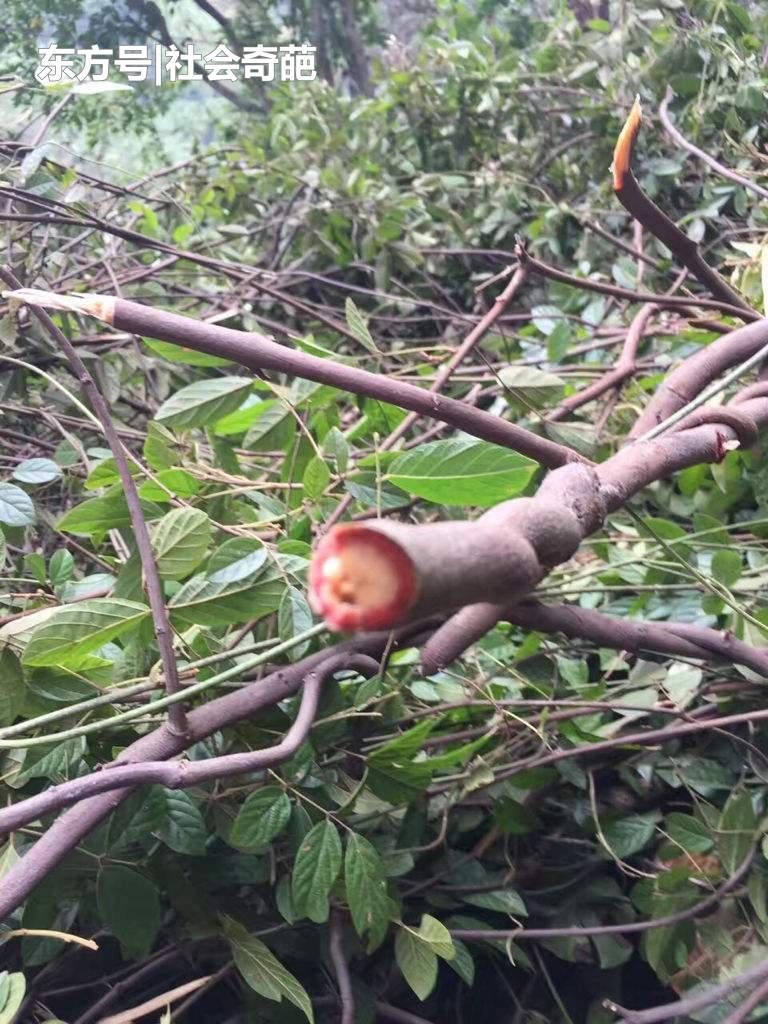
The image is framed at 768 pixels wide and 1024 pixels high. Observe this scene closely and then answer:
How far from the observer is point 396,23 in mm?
1646

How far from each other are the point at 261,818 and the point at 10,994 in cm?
12

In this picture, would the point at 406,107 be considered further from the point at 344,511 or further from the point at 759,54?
the point at 344,511

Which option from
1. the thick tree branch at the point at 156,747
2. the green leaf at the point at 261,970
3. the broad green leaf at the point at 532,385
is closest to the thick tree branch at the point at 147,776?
the thick tree branch at the point at 156,747

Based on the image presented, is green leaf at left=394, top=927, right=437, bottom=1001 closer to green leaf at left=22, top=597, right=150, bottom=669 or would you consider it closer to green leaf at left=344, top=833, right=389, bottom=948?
green leaf at left=344, top=833, right=389, bottom=948

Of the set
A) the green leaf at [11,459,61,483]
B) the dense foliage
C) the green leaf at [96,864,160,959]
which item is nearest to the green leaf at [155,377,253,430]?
the dense foliage

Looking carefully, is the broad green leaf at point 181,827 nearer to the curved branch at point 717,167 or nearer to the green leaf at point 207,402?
the green leaf at point 207,402

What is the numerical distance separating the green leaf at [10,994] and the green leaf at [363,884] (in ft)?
0.44

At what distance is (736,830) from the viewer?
45 centimetres

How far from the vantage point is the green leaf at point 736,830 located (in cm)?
45

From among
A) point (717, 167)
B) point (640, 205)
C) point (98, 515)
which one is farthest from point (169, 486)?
point (717, 167)

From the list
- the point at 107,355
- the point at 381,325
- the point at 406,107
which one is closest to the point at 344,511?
the point at 107,355

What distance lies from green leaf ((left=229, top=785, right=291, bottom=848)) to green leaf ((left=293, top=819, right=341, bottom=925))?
2 centimetres

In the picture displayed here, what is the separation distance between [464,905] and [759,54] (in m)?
1.02

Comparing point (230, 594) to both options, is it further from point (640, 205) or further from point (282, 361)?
point (640, 205)
